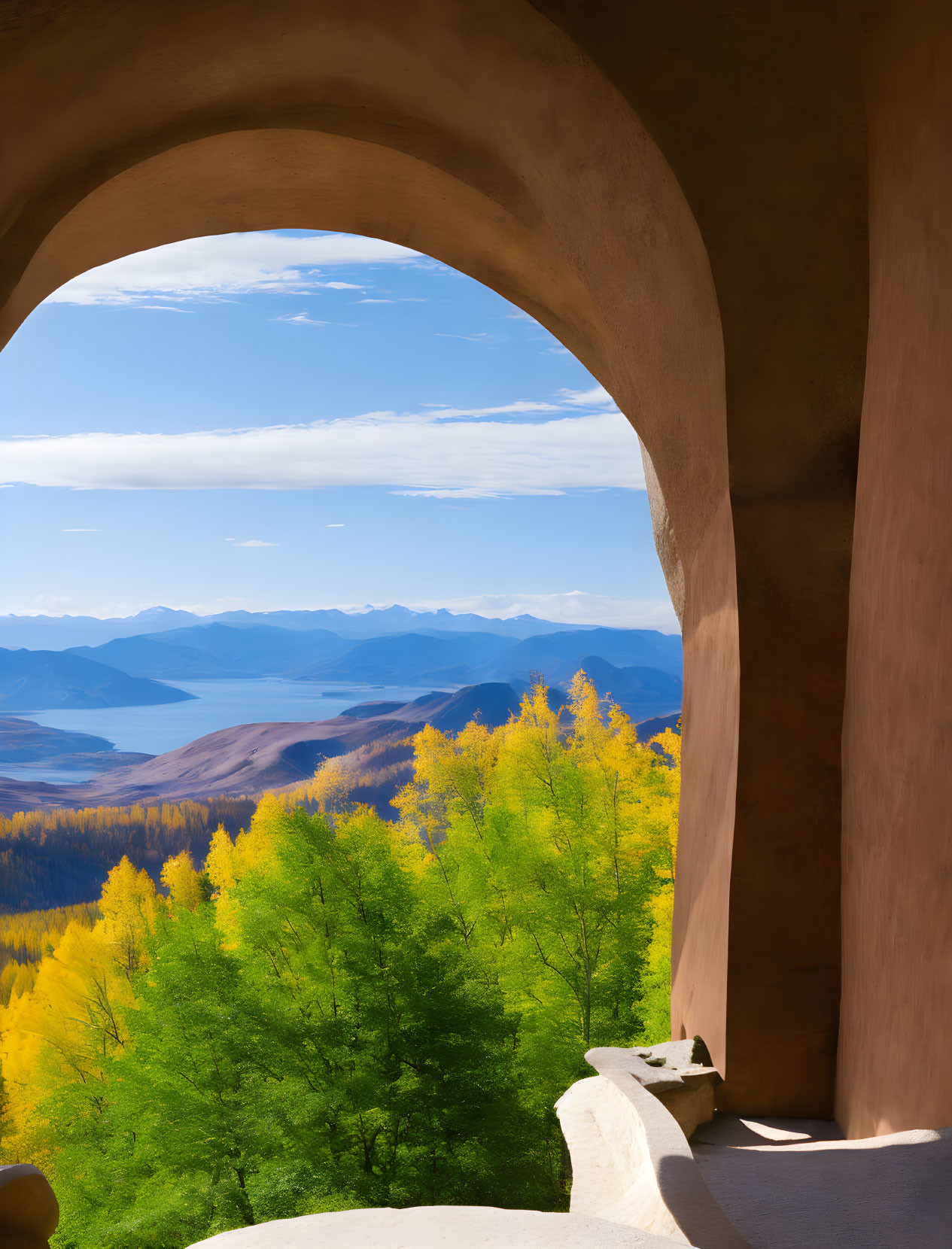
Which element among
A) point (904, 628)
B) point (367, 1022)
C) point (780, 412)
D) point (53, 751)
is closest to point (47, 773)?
point (53, 751)

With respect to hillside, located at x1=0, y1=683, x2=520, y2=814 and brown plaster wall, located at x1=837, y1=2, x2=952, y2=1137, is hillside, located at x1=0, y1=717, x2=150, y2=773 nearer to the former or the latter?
hillside, located at x1=0, y1=683, x2=520, y2=814

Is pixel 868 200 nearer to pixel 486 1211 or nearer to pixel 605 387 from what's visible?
pixel 605 387

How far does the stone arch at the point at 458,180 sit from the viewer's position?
3.04 meters

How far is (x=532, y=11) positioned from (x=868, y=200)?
4.03 ft

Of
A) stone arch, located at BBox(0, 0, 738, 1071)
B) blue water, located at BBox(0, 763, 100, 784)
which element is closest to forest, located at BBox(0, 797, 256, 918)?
blue water, located at BBox(0, 763, 100, 784)

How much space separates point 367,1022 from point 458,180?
861cm

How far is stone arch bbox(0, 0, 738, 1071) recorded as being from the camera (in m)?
3.04

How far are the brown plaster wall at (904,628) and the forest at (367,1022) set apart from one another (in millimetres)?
7528

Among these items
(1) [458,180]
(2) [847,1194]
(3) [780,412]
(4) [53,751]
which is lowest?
(4) [53,751]

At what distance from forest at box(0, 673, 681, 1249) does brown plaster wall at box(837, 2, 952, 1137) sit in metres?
7.53

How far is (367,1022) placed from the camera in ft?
32.6

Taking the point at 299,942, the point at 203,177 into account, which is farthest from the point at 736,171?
the point at 299,942

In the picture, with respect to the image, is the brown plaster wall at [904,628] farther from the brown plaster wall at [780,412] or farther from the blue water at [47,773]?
the blue water at [47,773]

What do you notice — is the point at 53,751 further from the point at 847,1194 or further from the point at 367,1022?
the point at 847,1194
